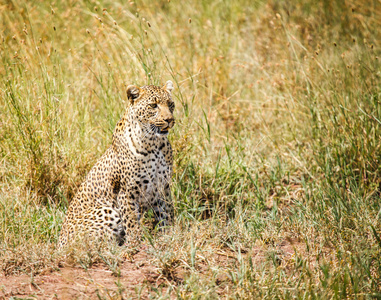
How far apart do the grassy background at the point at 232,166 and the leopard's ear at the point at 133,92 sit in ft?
1.85

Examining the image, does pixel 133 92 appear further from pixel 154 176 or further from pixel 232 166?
pixel 232 166

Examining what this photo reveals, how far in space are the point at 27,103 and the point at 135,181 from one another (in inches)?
61.3

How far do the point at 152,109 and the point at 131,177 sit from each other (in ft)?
2.27

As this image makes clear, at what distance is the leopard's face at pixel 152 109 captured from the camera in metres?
4.42

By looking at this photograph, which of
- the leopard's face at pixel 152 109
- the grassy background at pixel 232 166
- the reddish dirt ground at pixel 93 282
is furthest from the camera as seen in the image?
the leopard's face at pixel 152 109

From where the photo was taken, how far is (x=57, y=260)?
12.3 feet

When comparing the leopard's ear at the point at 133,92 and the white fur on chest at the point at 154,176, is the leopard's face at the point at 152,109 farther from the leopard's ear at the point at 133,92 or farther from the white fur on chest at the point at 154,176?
the white fur on chest at the point at 154,176

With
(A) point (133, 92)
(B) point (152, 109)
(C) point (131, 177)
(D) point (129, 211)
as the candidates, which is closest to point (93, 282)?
(D) point (129, 211)

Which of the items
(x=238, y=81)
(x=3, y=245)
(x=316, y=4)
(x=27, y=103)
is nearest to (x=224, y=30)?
(x=238, y=81)

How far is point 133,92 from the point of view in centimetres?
453

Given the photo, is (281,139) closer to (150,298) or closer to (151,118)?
(151,118)

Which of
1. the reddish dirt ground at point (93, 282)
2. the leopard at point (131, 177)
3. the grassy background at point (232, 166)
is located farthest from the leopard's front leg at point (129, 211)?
the reddish dirt ground at point (93, 282)

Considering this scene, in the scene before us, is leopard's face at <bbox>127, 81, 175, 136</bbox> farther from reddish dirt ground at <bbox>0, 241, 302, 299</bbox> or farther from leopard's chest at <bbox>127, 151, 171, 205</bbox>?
reddish dirt ground at <bbox>0, 241, 302, 299</bbox>

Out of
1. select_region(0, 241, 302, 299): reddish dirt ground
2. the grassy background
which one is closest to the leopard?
the grassy background
